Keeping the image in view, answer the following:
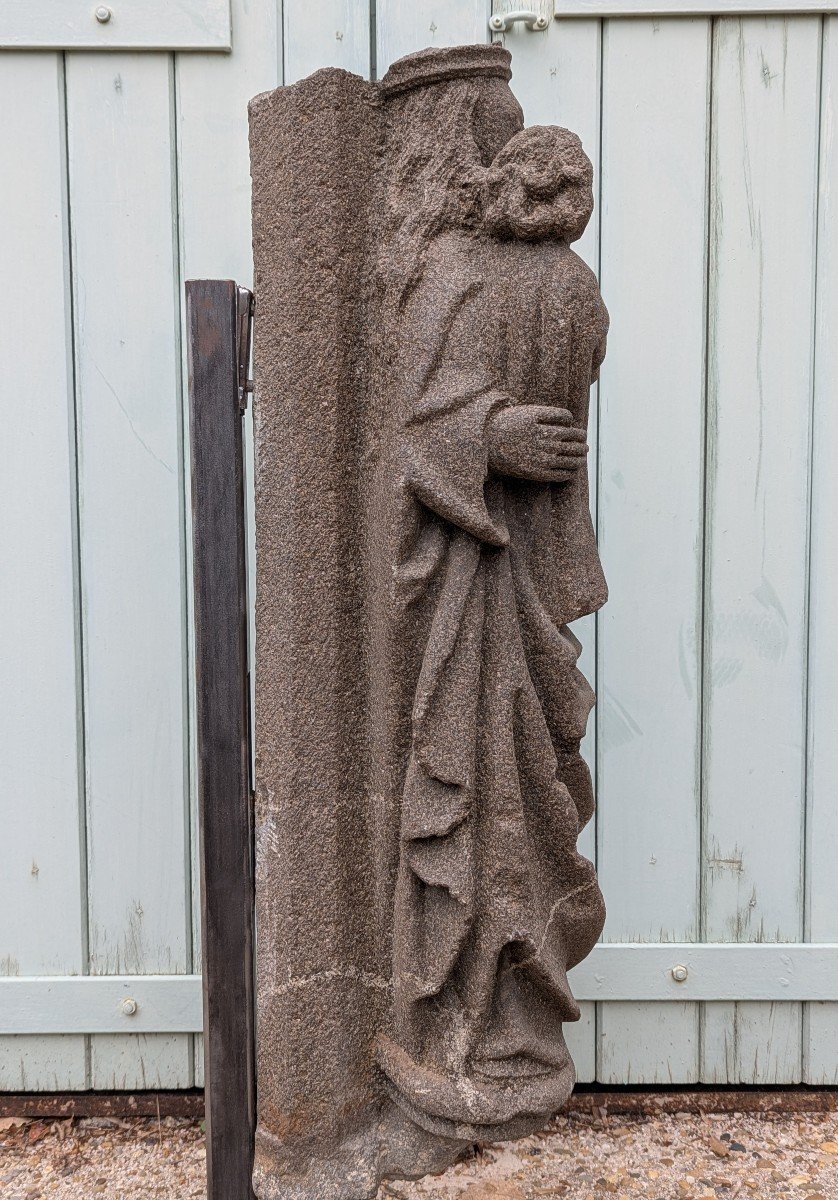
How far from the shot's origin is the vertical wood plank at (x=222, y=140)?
78.7 inches

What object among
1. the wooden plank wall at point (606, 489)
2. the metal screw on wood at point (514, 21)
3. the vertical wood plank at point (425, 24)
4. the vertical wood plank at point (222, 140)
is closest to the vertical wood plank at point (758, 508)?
the wooden plank wall at point (606, 489)

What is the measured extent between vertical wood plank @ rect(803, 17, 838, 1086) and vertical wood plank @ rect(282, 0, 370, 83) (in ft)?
3.03

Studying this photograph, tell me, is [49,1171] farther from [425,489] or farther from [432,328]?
[432,328]

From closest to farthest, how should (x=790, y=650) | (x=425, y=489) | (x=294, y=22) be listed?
(x=425, y=489) < (x=294, y=22) < (x=790, y=650)

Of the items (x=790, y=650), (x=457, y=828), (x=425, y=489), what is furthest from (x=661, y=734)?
(x=425, y=489)

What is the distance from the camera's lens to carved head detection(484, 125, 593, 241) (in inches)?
54.7

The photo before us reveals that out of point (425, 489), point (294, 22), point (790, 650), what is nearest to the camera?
point (425, 489)

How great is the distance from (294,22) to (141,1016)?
2.05m

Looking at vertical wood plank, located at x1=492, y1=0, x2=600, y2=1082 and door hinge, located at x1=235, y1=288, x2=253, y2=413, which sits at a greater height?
vertical wood plank, located at x1=492, y1=0, x2=600, y2=1082

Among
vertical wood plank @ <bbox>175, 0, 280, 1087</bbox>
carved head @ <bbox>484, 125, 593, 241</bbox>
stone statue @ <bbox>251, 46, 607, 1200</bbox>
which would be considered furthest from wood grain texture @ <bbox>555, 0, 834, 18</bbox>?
carved head @ <bbox>484, 125, 593, 241</bbox>

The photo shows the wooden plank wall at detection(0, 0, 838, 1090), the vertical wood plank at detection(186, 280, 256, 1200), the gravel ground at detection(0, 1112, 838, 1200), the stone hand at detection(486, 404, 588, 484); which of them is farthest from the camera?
the wooden plank wall at detection(0, 0, 838, 1090)

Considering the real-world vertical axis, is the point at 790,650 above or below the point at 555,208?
below

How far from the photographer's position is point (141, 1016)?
85.0 inches

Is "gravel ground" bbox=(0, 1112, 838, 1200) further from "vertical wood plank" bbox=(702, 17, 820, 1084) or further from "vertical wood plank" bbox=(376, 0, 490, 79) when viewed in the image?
"vertical wood plank" bbox=(376, 0, 490, 79)
